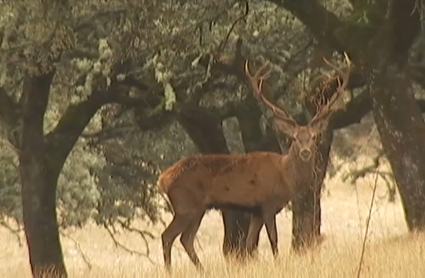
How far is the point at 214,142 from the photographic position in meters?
17.8

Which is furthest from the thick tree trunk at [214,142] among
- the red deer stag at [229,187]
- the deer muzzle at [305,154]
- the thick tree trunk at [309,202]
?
the deer muzzle at [305,154]

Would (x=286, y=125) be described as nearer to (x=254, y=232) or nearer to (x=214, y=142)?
(x=254, y=232)

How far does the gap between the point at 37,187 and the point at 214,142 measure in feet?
10.1

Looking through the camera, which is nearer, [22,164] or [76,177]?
[22,164]

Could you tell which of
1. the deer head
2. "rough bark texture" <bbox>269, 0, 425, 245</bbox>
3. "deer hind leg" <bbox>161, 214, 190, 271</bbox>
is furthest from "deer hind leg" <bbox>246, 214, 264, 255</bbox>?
"rough bark texture" <bbox>269, 0, 425, 245</bbox>

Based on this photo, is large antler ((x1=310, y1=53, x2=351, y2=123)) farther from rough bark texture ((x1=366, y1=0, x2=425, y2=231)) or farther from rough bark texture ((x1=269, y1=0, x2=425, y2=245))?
rough bark texture ((x1=366, y1=0, x2=425, y2=231))

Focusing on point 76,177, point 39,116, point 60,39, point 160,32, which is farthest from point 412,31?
point 76,177

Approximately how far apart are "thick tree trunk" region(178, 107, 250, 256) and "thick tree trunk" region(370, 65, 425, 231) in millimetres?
4682

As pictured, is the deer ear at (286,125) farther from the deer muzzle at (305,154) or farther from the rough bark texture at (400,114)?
the rough bark texture at (400,114)

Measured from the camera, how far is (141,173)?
19.6 m

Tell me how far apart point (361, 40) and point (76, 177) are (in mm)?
10240

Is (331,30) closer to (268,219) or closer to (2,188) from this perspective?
(268,219)

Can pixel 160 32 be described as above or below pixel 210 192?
above

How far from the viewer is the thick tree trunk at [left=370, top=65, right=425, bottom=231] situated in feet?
38.4
